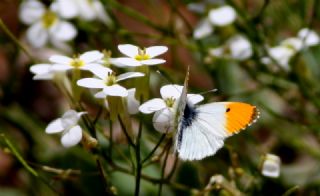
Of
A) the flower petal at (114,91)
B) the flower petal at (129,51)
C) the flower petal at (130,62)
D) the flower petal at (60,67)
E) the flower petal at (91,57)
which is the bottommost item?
the flower petal at (114,91)

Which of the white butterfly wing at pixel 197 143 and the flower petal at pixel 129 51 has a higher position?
the flower petal at pixel 129 51

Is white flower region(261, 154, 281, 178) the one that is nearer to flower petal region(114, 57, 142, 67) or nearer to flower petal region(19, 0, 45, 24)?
flower petal region(114, 57, 142, 67)

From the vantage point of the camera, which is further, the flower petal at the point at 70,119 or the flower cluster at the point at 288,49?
the flower cluster at the point at 288,49

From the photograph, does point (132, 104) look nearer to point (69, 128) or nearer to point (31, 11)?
point (69, 128)

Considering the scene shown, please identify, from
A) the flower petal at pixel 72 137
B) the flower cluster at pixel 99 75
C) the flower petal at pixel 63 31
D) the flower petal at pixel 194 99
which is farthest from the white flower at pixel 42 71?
the flower petal at pixel 63 31

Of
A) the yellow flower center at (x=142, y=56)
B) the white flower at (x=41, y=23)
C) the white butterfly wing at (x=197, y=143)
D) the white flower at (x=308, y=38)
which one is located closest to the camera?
the white butterfly wing at (x=197, y=143)

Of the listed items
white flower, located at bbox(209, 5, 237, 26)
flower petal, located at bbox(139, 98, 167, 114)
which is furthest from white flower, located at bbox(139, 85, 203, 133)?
white flower, located at bbox(209, 5, 237, 26)

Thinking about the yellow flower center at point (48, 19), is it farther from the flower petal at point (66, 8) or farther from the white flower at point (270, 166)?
the white flower at point (270, 166)

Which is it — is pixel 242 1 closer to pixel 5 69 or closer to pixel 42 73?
pixel 42 73
